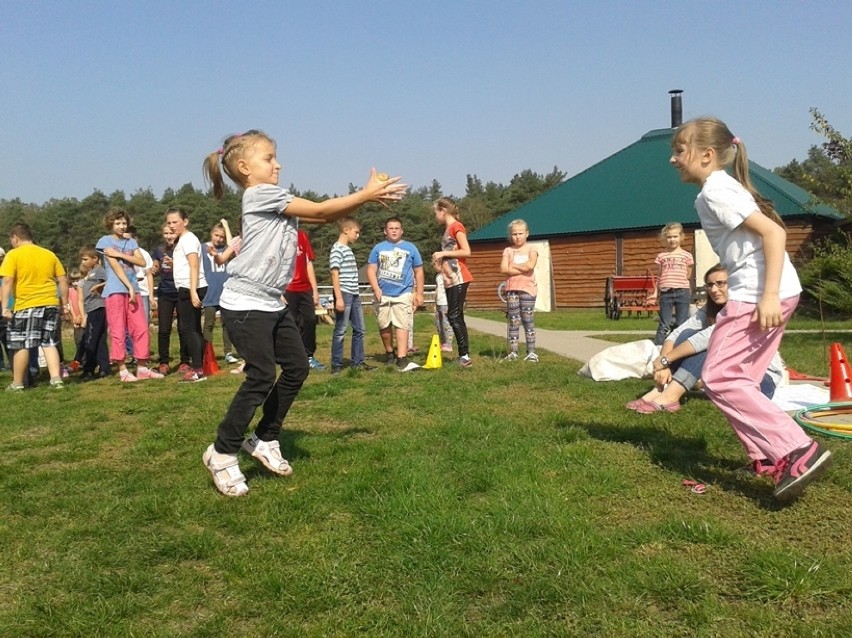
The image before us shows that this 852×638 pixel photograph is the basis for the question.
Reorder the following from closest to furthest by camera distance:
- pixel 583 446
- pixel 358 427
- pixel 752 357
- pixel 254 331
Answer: pixel 752 357, pixel 254 331, pixel 583 446, pixel 358 427

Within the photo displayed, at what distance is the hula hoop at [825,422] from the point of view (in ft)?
16.1

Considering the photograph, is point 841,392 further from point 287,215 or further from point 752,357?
point 287,215

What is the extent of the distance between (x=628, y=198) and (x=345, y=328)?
24.1m

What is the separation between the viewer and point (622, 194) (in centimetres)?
3159

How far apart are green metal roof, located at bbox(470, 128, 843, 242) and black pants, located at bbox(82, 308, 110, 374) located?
22.6 meters

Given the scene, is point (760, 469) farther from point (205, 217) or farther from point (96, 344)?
point (205, 217)

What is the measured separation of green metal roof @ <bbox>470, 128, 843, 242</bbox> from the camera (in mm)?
28625

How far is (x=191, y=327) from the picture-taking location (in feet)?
31.0

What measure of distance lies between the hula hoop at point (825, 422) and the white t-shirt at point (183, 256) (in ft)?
22.6

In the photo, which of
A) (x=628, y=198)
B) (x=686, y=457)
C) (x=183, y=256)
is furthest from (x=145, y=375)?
(x=628, y=198)

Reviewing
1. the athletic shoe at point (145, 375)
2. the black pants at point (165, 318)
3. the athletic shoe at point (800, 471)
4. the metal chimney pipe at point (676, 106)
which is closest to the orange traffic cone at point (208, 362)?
the black pants at point (165, 318)

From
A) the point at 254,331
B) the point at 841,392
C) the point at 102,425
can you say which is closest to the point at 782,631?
the point at 254,331

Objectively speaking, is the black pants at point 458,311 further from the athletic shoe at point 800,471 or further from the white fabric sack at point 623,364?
the athletic shoe at point 800,471

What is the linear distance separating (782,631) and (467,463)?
7.44 feet
